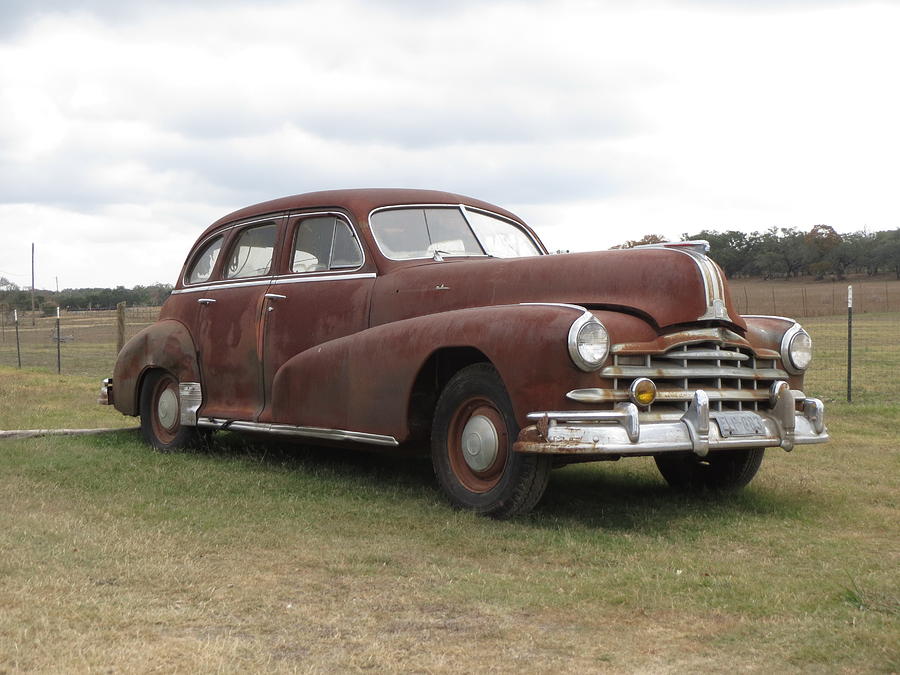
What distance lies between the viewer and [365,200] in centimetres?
661

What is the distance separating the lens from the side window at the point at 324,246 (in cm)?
656

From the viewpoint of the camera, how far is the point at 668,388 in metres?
5.02

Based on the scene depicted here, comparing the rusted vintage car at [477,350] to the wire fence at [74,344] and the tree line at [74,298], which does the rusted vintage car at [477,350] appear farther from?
the tree line at [74,298]

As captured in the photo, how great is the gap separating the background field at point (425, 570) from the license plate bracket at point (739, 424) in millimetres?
478

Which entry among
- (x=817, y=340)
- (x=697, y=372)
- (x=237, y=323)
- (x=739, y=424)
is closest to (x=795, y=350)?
(x=739, y=424)

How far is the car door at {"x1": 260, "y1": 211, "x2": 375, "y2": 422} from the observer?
21.0ft

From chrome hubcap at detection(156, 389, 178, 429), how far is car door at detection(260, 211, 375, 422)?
1315 mm

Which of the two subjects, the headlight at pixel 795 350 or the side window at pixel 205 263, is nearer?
the headlight at pixel 795 350

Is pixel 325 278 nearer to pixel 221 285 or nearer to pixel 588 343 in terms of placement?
pixel 221 285

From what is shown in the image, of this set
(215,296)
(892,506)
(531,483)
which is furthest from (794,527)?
(215,296)

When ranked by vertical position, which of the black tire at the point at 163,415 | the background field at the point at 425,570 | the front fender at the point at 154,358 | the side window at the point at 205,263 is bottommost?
the background field at the point at 425,570

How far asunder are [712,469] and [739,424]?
1.16m

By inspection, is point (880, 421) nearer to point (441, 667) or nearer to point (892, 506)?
point (892, 506)

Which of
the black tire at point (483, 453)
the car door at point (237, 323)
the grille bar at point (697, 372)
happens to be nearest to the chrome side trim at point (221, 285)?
the car door at point (237, 323)
